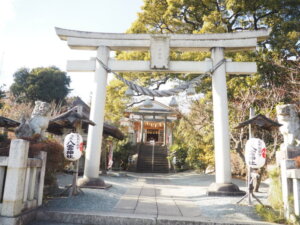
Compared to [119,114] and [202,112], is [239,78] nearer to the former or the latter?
[202,112]

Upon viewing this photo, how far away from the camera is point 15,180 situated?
3.86 meters

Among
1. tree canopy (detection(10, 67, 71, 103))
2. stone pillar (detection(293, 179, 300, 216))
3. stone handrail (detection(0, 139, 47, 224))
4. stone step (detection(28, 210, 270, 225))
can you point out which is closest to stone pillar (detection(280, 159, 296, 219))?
stone pillar (detection(293, 179, 300, 216))

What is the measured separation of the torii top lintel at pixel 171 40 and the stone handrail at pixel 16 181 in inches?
186

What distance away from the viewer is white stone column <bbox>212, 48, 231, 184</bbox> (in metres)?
6.73

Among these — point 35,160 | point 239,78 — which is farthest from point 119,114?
point 35,160

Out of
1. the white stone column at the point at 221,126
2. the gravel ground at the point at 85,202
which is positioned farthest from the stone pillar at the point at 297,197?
the gravel ground at the point at 85,202

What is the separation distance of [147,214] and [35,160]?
2.55 m

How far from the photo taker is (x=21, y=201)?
157 inches

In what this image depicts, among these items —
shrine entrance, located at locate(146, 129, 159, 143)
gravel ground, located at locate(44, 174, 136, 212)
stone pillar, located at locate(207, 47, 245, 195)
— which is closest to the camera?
gravel ground, located at locate(44, 174, 136, 212)

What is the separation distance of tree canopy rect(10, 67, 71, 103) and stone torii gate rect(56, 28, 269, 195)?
60.2 ft

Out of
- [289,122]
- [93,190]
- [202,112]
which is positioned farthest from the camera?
[202,112]

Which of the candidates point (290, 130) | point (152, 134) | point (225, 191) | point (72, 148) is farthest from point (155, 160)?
point (290, 130)

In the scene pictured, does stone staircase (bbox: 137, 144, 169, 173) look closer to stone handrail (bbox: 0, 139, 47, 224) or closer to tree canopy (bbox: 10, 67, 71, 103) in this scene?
tree canopy (bbox: 10, 67, 71, 103)

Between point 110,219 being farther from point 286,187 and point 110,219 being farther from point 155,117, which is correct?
point 155,117
